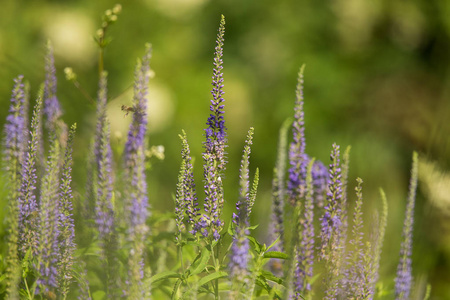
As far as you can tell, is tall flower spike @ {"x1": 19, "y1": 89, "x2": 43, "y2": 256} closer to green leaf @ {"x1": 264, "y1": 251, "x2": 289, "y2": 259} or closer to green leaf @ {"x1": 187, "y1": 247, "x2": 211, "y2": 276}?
green leaf @ {"x1": 187, "y1": 247, "x2": 211, "y2": 276}

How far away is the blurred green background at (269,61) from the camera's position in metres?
6.30

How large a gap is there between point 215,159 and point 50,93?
27.2 inches

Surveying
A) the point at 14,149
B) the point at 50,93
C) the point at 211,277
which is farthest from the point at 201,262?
the point at 50,93

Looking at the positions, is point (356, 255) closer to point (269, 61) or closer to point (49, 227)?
point (49, 227)

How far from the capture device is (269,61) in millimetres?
7441

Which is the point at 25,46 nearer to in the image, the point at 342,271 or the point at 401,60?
the point at 401,60

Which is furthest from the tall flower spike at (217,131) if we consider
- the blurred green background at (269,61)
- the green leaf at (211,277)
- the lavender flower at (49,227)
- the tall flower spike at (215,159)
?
the blurred green background at (269,61)

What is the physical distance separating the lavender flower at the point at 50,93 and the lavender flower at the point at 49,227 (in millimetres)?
472

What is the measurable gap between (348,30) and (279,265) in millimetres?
5699

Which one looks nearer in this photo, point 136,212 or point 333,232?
point 136,212

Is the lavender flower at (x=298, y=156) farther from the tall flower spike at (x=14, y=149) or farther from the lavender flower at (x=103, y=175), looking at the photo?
the tall flower spike at (x=14, y=149)

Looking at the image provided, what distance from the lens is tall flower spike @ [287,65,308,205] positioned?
153 centimetres

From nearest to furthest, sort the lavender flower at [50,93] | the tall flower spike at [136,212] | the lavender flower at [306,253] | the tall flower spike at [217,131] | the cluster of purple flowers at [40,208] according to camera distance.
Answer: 1. the tall flower spike at [136,212]
2. the cluster of purple flowers at [40,208]
3. the lavender flower at [306,253]
4. the tall flower spike at [217,131]
5. the lavender flower at [50,93]

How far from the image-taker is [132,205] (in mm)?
1188
